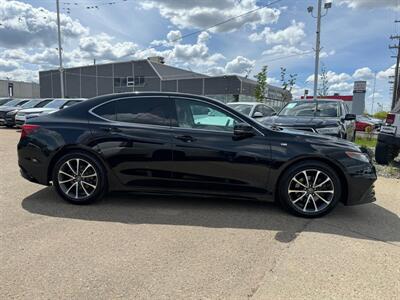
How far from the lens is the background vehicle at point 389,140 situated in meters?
7.42

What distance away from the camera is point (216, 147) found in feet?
14.2

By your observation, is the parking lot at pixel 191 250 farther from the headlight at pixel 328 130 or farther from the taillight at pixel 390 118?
the taillight at pixel 390 118

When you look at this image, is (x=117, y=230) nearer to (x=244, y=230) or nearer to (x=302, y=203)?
(x=244, y=230)

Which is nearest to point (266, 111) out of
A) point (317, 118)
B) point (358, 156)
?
point (317, 118)

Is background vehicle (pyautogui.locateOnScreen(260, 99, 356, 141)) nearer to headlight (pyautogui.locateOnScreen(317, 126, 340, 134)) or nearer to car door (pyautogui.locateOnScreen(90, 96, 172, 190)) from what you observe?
headlight (pyautogui.locateOnScreen(317, 126, 340, 134))

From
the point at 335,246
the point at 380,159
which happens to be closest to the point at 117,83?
the point at 380,159

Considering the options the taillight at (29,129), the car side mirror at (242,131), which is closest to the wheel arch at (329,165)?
the car side mirror at (242,131)

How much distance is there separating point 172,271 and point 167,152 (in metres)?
1.84

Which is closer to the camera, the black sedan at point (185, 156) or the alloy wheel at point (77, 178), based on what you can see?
the black sedan at point (185, 156)

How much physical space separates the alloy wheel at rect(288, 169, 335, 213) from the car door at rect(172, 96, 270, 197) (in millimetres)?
402

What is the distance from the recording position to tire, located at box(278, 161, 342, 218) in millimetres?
4285

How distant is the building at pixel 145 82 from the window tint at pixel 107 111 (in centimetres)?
3105

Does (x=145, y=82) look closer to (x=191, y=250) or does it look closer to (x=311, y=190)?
(x=311, y=190)

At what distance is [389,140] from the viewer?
7.53 m
